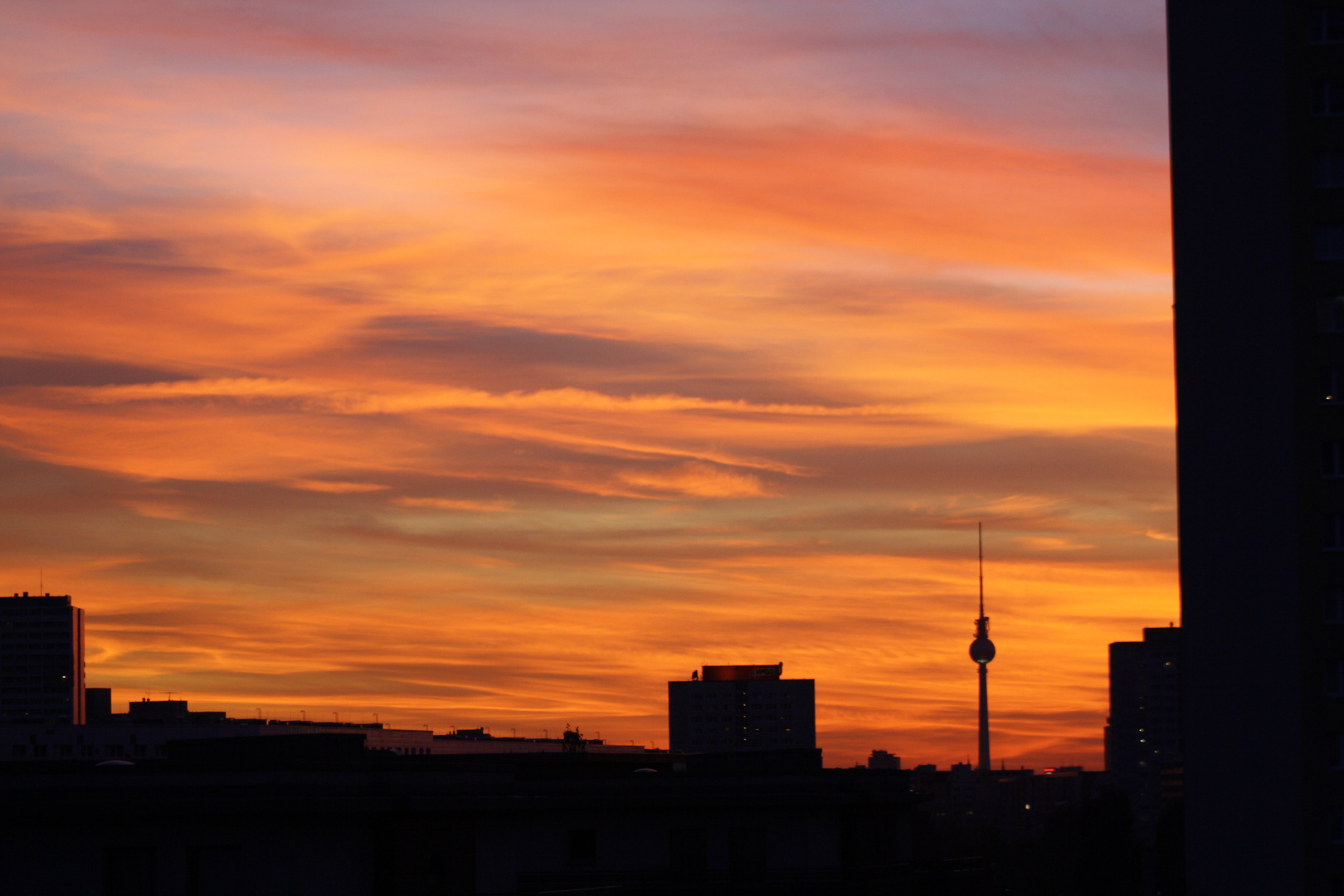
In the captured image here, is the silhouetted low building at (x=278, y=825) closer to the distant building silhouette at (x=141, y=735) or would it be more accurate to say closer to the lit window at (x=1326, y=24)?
the lit window at (x=1326, y=24)

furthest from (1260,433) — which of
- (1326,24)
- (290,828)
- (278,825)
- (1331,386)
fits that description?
(278,825)

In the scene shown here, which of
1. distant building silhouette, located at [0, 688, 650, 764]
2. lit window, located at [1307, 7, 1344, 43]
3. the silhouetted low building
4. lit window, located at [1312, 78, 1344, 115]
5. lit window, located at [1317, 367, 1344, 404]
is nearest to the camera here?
the silhouetted low building

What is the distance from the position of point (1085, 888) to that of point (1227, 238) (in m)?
82.2

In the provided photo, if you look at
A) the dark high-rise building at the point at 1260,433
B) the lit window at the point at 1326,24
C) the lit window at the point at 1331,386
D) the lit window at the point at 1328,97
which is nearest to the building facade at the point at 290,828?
the dark high-rise building at the point at 1260,433

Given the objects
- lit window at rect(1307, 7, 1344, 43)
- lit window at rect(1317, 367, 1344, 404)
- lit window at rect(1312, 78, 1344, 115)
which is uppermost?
lit window at rect(1307, 7, 1344, 43)

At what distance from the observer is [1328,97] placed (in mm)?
76688

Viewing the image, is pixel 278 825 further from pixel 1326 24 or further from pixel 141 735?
pixel 141 735

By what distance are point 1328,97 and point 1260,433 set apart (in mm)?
16076

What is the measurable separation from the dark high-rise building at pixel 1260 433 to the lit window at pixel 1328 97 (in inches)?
3.4

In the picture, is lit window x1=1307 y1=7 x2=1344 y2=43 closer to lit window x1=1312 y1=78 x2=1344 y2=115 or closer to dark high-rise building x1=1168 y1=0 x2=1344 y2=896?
dark high-rise building x1=1168 y1=0 x2=1344 y2=896

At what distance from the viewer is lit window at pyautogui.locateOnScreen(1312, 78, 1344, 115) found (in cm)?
7656

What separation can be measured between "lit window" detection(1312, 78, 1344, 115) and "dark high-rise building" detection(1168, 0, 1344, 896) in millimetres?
86

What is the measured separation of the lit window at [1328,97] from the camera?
7656 centimetres

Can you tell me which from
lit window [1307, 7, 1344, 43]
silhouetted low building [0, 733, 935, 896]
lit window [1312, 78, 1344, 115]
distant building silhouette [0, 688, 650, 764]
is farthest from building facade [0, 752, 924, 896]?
distant building silhouette [0, 688, 650, 764]
